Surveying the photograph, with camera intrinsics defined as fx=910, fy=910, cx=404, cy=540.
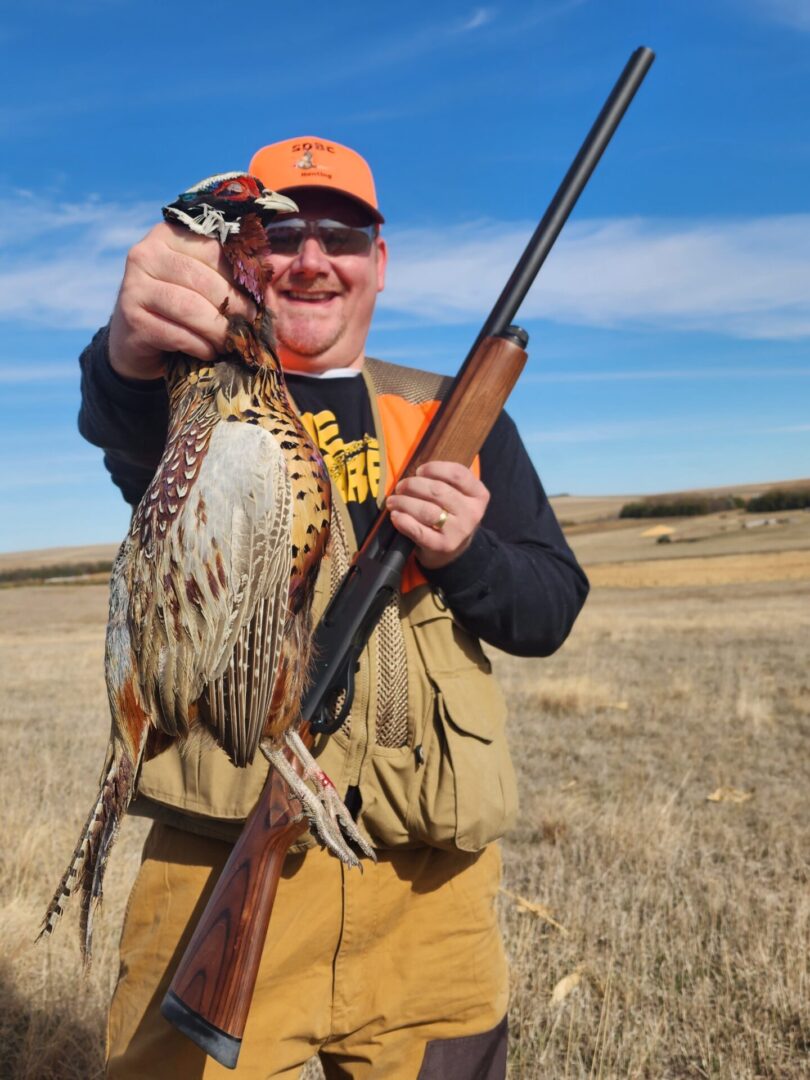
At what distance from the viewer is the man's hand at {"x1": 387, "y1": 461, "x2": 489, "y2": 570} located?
2.22 metres

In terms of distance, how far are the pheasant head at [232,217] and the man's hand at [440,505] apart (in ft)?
2.08

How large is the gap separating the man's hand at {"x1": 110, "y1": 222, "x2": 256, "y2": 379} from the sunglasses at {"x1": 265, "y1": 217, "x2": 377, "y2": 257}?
2.99ft

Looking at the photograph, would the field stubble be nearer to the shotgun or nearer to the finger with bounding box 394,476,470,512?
the shotgun

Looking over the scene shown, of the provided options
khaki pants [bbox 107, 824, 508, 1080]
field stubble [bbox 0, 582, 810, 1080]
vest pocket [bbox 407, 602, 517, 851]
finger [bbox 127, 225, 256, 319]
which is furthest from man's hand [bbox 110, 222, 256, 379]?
field stubble [bbox 0, 582, 810, 1080]

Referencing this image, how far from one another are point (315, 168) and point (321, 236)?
19cm

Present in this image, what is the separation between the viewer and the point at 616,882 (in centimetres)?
563

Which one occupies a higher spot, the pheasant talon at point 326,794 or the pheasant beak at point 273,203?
the pheasant beak at point 273,203

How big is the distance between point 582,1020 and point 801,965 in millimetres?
1138

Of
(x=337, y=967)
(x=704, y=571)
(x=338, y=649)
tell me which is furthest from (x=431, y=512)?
(x=704, y=571)

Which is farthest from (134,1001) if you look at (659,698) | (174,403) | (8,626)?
(8,626)

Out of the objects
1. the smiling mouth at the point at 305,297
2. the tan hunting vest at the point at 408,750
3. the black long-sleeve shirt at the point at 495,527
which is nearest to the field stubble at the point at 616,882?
the tan hunting vest at the point at 408,750

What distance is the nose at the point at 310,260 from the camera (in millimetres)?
2652

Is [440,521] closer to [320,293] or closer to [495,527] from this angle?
[495,527]

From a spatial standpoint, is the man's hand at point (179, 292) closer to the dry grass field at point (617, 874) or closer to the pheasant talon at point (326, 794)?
the pheasant talon at point (326, 794)
